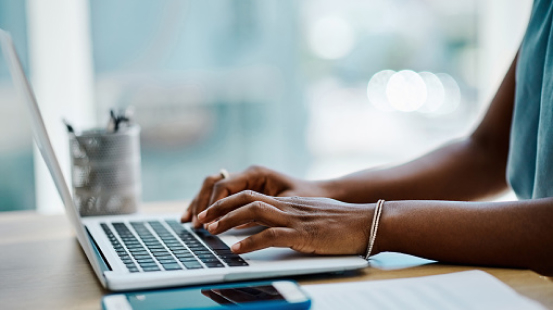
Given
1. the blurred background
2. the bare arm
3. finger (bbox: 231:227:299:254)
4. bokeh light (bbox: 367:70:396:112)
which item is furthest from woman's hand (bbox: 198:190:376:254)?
bokeh light (bbox: 367:70:396:112)

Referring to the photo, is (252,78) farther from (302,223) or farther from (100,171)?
(302,223)

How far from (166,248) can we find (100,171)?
347 mm

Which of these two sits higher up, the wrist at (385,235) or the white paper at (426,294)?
the wrist at (385,235)

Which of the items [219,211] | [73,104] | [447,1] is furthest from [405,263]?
[447,1]

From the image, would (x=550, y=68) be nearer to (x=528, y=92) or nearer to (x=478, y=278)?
(x=528, y=92)

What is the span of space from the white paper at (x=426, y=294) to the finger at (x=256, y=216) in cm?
11

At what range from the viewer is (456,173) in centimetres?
110

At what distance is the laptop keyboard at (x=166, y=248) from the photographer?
0.68 m

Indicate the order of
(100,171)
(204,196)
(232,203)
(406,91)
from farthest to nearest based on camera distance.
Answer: (406,91) < (100,171) < (204,196) < (232,203)

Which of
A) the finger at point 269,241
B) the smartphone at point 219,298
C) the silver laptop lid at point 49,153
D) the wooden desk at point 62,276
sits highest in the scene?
the silver laptop lid at point 49,153

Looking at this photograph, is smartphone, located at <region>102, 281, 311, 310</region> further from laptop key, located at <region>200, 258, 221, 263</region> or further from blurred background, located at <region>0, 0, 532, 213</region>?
blurred background, located at <region>0, 0, 532, 213</region>

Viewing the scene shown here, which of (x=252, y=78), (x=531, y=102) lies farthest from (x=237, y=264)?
(x=252, y=78)

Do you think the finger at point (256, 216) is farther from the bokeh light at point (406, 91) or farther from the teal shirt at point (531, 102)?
the bokeh light at point (406, 91)

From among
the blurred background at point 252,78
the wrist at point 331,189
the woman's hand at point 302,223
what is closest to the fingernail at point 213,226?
the woman's hand at point 302,223
